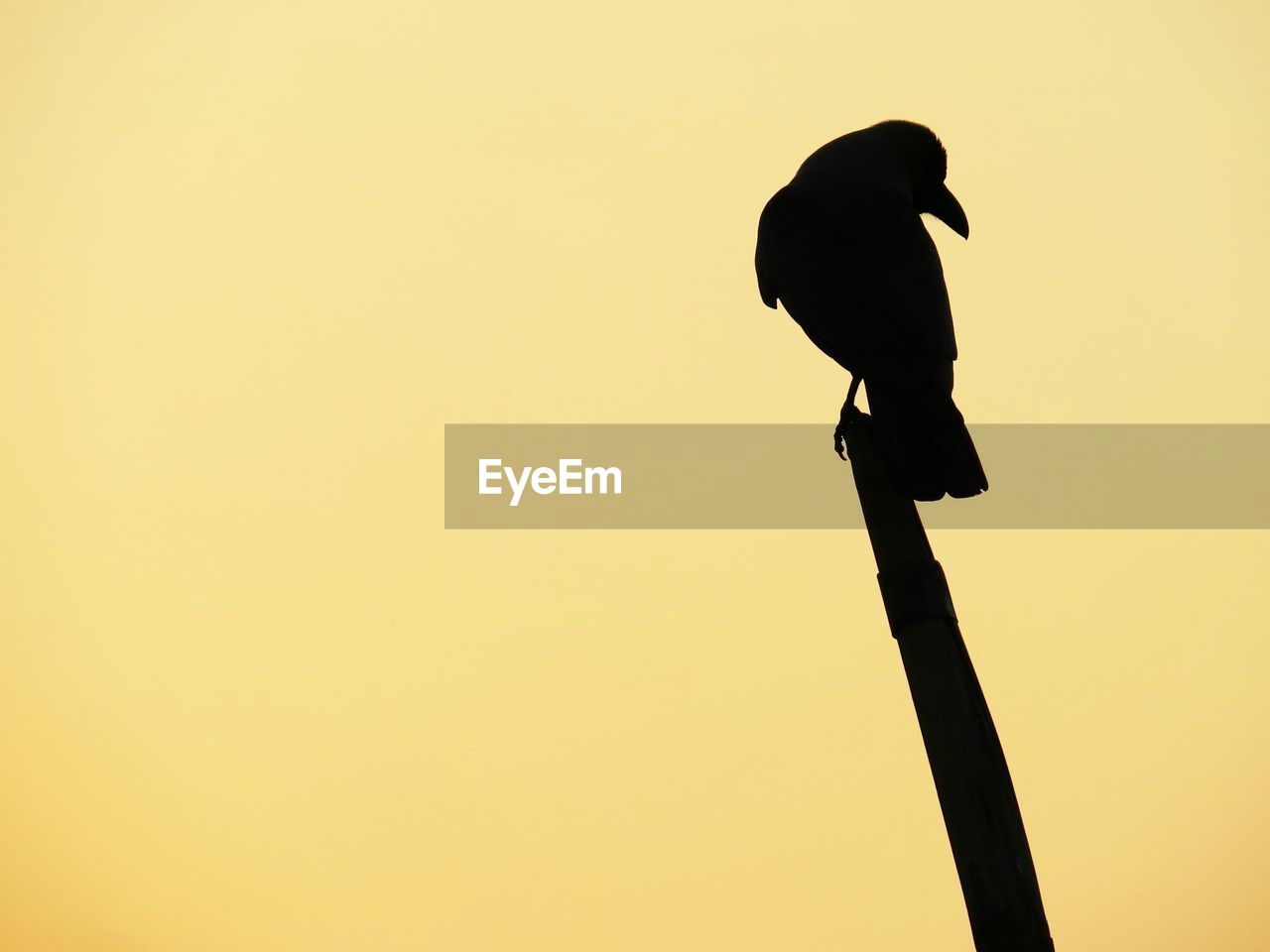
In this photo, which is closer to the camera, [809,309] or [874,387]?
[874,387]

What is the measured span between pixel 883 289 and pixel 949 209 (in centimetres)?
39

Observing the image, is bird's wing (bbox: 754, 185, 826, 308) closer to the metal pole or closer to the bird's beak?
the bird's beak

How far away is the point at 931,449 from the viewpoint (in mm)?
623

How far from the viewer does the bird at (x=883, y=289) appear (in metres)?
0.63

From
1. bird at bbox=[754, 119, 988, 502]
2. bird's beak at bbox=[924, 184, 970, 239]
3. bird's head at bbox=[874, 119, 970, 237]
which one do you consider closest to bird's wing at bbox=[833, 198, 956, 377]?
bird at bbox=[754, 119, 988, 502]

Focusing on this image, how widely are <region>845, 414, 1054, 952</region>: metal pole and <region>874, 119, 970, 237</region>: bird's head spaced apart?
508 mm

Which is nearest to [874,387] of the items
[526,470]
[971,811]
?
[971,811]

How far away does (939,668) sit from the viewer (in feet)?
1.50

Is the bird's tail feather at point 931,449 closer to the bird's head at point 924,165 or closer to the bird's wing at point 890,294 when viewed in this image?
the bird's wing at point 890,294

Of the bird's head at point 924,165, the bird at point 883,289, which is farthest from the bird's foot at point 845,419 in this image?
the bird's head at point 924,165

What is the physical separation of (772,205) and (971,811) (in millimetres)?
572

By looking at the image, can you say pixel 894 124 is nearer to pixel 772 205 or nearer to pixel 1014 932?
pixel 772 205

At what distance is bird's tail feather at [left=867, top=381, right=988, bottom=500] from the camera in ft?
2.03

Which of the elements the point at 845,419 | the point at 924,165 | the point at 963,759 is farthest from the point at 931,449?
the point at 924,165
